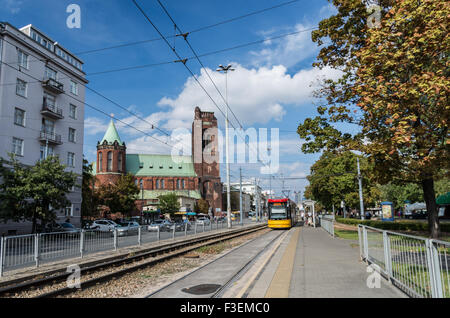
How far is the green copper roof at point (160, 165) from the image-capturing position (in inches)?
3538

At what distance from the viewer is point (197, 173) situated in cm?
9106

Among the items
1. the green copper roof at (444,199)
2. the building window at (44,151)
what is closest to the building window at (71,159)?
the building window at (44,151)

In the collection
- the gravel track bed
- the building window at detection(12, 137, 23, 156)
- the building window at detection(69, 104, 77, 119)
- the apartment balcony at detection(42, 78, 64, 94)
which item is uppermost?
the apartment balcony at detection(42, 78, 64, 94)

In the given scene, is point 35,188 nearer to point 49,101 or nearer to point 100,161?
point 49,101

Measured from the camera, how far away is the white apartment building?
27.7 meters

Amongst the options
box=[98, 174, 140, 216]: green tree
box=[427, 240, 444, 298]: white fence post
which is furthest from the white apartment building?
box=[427, 240, 444, 298]: white fence post

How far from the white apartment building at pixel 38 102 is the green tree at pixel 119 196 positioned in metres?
14.5

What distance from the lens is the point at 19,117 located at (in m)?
29.6

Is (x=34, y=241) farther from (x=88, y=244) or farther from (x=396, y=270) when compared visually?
(x=396, y=270)

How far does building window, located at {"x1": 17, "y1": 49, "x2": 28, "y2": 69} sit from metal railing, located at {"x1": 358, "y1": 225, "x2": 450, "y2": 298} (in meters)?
31.6

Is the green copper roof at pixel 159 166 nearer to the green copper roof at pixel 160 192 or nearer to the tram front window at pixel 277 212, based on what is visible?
the green copper roof at pixel 160 192

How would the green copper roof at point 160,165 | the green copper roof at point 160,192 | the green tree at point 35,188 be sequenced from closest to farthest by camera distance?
the green tree at point 35,188 < the green copper roof at point 160,192 < the green copper roof at point 160,165

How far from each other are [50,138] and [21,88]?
5340 mm

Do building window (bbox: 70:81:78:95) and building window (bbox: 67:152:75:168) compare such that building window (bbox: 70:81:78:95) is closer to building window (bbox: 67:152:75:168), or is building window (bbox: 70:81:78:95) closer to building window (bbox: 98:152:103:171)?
building window (bbox: 67:152:75:168)
